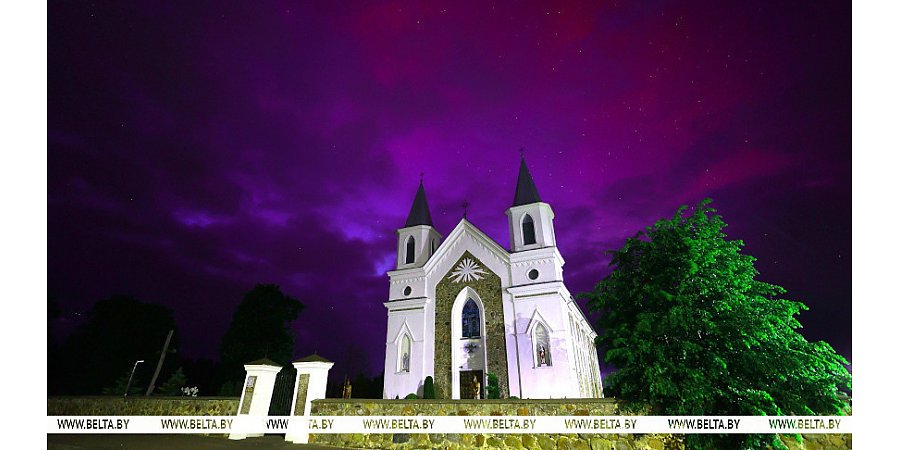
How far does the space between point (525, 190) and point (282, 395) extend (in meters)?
17.7

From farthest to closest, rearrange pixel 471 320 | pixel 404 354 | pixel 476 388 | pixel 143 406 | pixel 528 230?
pixel 528 230, pixel 404 354, pixel 471 320, pixel 476 388, pixel 143 406

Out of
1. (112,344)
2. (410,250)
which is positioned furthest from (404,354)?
(112,344)

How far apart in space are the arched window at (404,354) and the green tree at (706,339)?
46.5 feet

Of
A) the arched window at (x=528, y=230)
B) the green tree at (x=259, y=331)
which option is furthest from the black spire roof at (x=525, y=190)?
the green tree at (x=259, y=331)

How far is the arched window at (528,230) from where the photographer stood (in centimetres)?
2238

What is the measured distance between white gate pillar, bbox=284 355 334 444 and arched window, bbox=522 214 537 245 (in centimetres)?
1453

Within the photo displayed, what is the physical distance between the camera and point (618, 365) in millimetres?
8172

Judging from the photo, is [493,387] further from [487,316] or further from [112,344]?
[112,344]

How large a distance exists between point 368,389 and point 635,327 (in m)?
34.6

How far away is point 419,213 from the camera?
26641 millimetres

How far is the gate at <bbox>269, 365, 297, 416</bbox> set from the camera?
10.9m

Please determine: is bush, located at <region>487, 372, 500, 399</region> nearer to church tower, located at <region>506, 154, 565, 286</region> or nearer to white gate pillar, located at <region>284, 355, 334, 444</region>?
church tower, located at <region>506, 154, 565, 286</region>

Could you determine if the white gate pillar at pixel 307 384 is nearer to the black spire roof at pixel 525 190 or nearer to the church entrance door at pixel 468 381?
the church entrance door at pixel 468 381

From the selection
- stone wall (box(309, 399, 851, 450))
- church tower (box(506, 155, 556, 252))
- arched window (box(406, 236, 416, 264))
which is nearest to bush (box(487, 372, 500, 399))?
church tower (box(506, 155, 556, 252))
